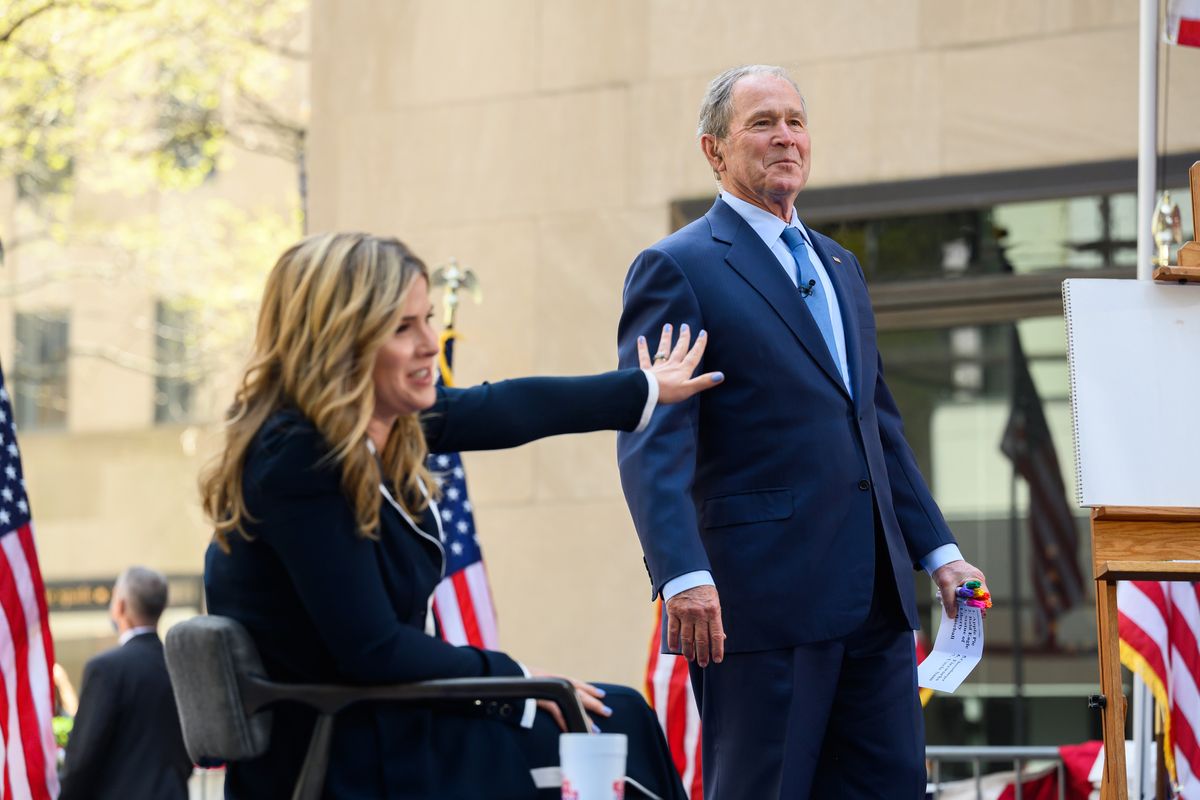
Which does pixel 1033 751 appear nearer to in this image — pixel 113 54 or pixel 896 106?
pixel 896 106

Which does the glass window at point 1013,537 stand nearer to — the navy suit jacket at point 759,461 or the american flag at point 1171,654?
the american flag at point 1171,654

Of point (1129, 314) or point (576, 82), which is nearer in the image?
point (1129, 314)

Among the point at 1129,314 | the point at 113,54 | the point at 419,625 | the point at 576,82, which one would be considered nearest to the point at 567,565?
the point at 576,82

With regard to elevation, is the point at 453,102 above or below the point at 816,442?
above

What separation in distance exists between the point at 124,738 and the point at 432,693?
535 cm

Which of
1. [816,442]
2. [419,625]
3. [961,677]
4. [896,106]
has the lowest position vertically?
[961,677]

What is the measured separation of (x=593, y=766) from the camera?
2934mm

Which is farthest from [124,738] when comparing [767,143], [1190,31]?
[1190,31]

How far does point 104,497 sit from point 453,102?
65.4 feet

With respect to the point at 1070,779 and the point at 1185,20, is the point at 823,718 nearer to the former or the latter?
the point at 1185,20

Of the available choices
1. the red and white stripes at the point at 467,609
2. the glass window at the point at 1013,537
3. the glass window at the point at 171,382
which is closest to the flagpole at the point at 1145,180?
the red and white stripes at the point at 467,609

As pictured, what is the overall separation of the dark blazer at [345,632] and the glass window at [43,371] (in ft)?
84.6

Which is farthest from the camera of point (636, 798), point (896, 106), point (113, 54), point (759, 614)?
point (113, 54)

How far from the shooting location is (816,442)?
4.11 m
